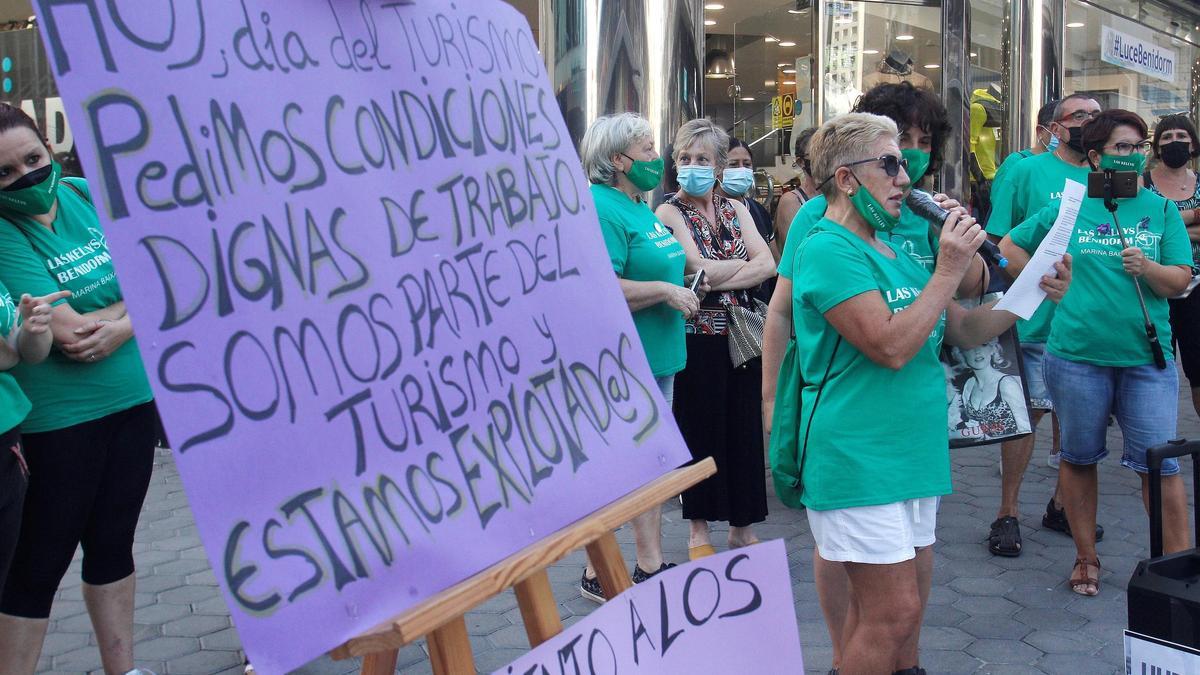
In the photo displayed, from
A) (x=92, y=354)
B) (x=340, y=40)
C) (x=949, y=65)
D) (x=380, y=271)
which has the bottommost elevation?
(x=92, y=354)

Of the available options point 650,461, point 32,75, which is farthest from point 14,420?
point 32,75

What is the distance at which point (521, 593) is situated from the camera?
2.01m

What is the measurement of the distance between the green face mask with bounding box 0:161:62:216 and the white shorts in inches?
83.3

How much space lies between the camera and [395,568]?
5.66 ft

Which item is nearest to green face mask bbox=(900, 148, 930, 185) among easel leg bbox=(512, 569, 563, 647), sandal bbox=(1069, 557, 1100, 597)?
sandal bbox=(1069, 557, 1100, 597)

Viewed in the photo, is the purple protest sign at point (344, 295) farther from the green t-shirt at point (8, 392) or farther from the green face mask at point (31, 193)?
the green face mask at point (31, 193)

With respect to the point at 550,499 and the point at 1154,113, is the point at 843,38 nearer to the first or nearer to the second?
the point at 1154,113

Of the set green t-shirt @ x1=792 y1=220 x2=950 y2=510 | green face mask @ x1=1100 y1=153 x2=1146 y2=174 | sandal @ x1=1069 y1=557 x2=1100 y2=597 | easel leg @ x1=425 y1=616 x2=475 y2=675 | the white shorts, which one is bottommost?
sandal @ x1=1069 y1=557 x2=1100 y2=597

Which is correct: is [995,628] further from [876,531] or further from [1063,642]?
[876,531]

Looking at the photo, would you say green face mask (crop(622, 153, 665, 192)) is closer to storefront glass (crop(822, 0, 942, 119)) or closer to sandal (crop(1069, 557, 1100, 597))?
sandal (crop(1069, 557, 1100, 597))

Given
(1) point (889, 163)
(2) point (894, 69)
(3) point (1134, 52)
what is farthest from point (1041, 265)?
(3) point (1134, 52)

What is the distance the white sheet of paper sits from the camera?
3082 mm

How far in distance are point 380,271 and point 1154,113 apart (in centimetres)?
1532

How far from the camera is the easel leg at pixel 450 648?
1848 millimetres
